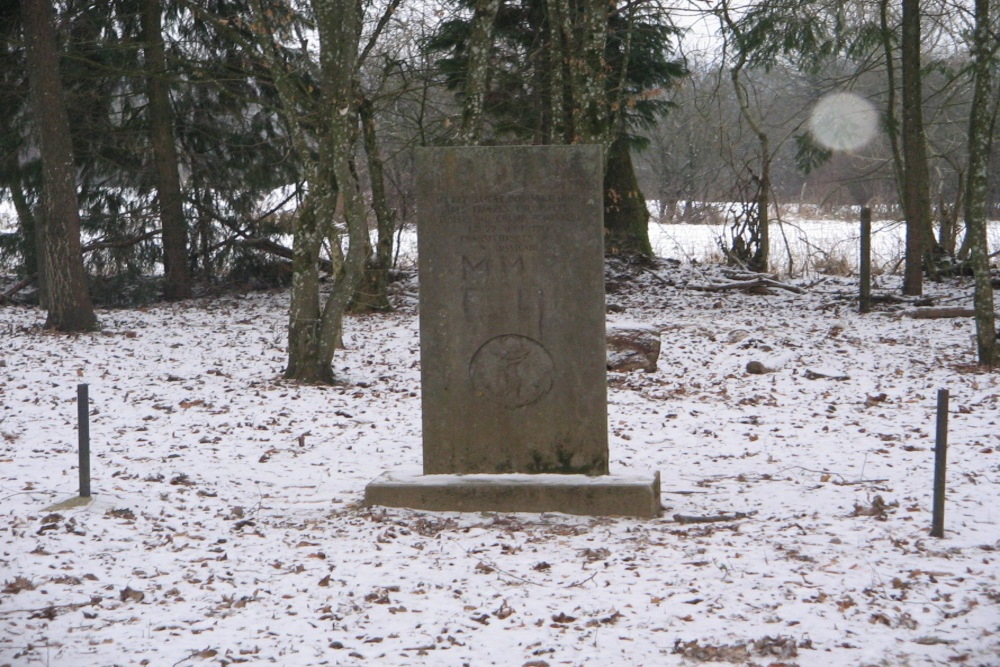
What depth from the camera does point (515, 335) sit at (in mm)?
6008

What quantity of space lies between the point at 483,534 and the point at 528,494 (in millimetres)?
478

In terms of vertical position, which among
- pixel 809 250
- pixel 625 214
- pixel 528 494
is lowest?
pixel 528 494

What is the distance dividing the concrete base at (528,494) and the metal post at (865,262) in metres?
9.25

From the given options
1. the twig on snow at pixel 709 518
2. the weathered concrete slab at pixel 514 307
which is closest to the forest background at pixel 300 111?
the weathered concrete slab at pixel 514 307

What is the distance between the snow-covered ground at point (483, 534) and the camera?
13.4ft

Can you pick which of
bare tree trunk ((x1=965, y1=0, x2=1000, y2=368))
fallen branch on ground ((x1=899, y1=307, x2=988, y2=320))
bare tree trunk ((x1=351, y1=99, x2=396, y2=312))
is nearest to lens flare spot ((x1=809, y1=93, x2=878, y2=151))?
fallen branch on ground ((x1=899, y1=307, x2=988, y2=320))

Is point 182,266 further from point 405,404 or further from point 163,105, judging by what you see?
point 405,404

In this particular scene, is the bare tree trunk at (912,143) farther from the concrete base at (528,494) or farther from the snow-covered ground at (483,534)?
the concrete base at (528,494)

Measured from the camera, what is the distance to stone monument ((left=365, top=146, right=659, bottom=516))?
19.4 ft

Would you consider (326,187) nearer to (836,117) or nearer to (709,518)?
(709,518)

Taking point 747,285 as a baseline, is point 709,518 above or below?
below

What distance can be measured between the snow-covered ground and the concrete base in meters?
0.10

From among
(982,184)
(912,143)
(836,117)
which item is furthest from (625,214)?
(982,184)

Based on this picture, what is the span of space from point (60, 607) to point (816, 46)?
47.8ft
